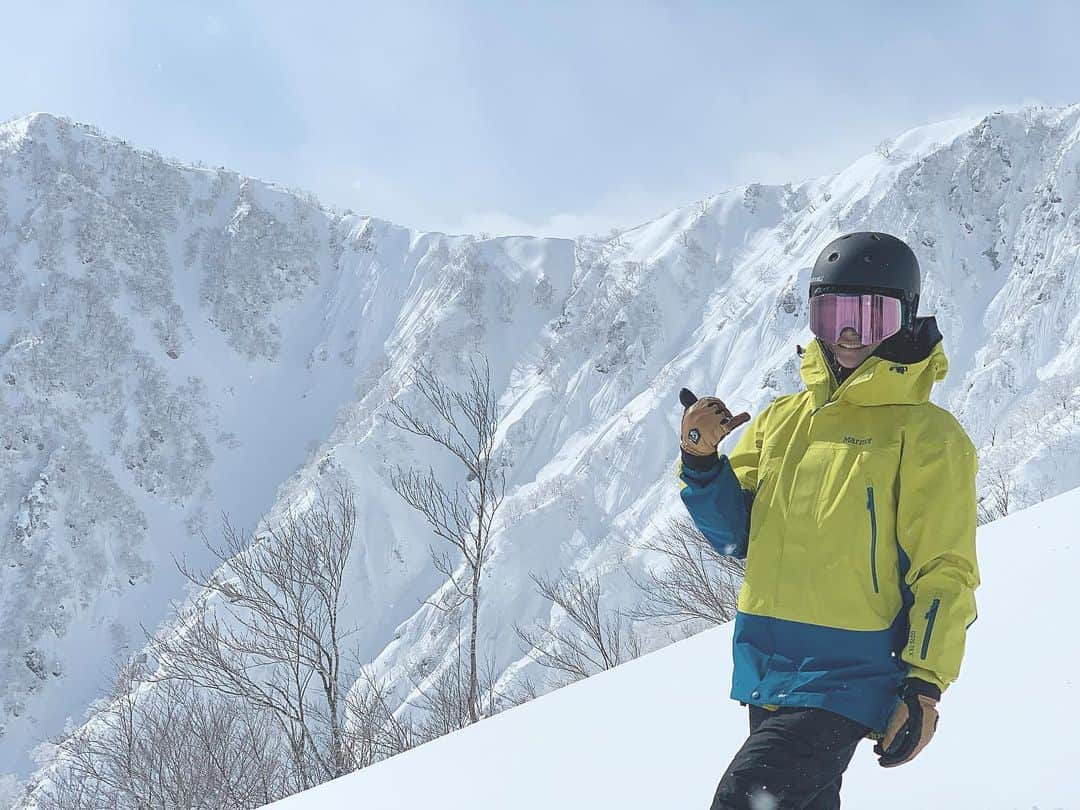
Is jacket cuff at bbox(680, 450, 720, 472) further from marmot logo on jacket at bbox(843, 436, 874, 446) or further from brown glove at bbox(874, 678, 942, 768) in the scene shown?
brown glove at bbox(874, 678, 942, 768)

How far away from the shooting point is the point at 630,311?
54875 mm

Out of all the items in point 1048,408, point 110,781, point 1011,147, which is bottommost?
point 110,781

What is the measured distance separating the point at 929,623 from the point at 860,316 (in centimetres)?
62

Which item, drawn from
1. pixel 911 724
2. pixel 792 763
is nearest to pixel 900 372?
pixel 911 724

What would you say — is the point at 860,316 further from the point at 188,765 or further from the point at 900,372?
the point at 188,765

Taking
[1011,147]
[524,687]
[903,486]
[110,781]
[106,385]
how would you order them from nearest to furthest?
[903,486] → [110,781] → [524,687] → [1011,147] → [106,385]

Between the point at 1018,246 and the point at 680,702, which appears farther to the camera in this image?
the point at 1018,246

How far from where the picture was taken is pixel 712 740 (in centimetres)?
303

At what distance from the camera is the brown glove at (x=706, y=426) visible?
5.40ft

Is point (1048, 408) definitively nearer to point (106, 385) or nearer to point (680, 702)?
point (680, 702)

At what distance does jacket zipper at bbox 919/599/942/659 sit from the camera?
1332 mm

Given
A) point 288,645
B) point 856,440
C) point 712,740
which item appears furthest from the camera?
point 288,645

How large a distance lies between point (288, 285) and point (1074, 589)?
71700 millimetres

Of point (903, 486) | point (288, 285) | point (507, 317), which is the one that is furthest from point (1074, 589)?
point (288, 285)
